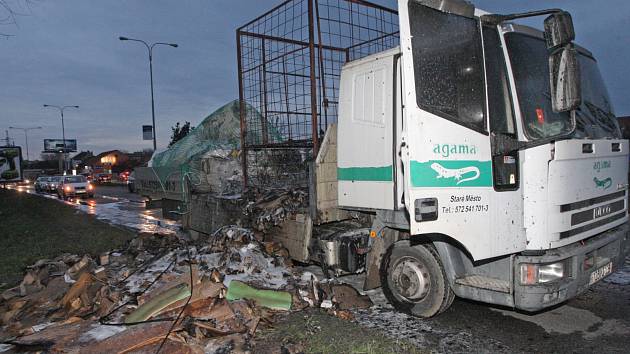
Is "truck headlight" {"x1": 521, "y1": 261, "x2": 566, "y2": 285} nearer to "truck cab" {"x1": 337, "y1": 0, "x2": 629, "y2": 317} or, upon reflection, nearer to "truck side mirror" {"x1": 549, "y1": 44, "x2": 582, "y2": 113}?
"truck cab" {"x1": 337, "y1": 0, "x2": 629, "y2": 317}

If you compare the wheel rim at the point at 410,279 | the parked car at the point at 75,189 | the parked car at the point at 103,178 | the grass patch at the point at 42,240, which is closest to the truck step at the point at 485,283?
the wheel rim at the point at 410,279

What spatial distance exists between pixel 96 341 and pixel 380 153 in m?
3.25

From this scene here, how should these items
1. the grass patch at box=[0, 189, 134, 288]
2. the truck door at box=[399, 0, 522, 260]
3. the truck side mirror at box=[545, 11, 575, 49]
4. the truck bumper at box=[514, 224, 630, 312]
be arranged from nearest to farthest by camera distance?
the truck side mirror at box=[545, 11, 575, 49]
the truck door at box=[399, 0, 522, 260]
the truck bumper at box=[514, 224, 630, 312]
the grass patch at box=[0, 189, 134, 288]

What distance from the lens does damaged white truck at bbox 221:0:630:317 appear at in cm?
361

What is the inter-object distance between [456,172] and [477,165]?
0.69 ft

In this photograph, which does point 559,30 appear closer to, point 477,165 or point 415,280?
point 477,165

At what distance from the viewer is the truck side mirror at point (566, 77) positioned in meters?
3.43

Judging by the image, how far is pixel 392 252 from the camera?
15.4ft

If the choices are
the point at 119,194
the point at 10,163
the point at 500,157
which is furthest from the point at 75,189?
the point at 500,157

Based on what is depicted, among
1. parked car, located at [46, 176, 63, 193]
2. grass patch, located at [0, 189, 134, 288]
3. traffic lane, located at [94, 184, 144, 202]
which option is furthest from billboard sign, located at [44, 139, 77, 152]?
grass patch, located at [0, 189, 134, 288]

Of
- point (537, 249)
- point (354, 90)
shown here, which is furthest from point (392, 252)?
point (354, 90)

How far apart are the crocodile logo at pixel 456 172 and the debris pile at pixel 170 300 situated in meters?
1.99

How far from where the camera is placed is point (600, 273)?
4.30 metres

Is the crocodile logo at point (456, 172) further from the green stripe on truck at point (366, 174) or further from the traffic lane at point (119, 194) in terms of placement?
the traffic lane at point (119, 194)
